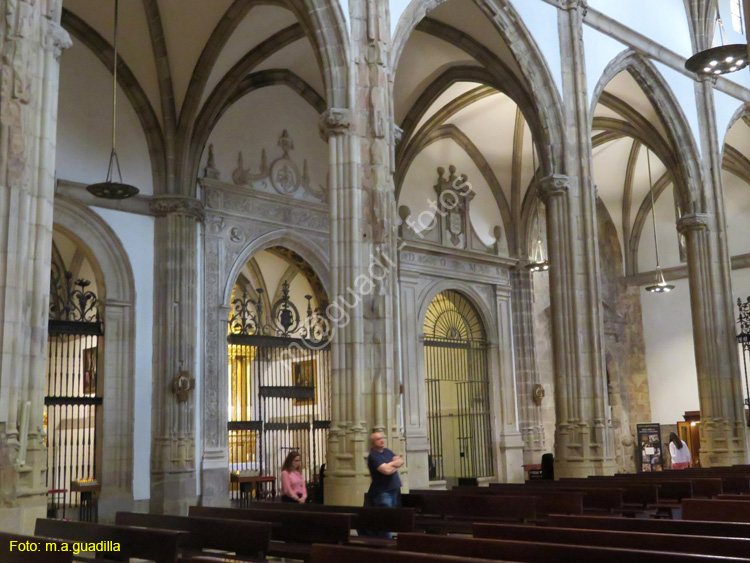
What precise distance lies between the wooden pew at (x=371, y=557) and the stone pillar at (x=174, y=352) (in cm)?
985

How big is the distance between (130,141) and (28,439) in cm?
856

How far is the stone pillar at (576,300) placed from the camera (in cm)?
1288

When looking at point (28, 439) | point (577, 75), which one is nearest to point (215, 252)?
point (577, 75)

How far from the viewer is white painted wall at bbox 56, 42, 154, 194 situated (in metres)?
13.6

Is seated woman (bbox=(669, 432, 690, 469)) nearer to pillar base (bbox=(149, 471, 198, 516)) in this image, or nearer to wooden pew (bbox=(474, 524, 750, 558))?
pillar base (bbox=(149, 471, 198, 516))

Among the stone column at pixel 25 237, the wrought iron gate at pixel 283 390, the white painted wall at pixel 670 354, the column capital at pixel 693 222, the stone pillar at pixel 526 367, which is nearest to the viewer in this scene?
the stone column at pixel 25 237

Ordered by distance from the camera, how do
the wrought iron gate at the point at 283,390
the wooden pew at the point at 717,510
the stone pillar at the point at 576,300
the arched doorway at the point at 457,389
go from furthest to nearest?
the arched doorway at the point at 457,389
the wrought iron gate at the point at 283,390
the stone pillar at the point at 576,300
the wooden pew at the point at 717,510

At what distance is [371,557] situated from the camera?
Answer: 3.89m

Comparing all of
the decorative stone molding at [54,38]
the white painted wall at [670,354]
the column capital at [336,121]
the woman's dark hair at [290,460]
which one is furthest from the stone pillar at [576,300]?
the white painted wall at [670,354]

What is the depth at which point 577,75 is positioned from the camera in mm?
14148

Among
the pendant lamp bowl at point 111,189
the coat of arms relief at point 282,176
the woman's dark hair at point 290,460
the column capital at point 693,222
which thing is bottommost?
the woman's dark hair at point 290,460

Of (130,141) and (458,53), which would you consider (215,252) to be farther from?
(458,53)

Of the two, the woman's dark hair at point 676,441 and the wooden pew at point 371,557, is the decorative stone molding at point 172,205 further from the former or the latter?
the wooden pew at point 371,557

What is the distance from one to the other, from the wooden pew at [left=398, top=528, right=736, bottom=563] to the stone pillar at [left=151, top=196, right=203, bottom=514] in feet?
31.6
